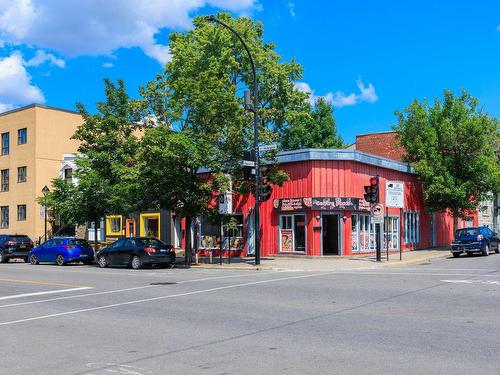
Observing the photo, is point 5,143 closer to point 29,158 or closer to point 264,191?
point 29,158

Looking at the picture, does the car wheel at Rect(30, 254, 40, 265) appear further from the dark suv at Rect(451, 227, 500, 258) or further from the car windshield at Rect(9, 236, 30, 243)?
the dark suv at Rect(451, 227, 500, 258)

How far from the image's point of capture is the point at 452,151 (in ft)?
122

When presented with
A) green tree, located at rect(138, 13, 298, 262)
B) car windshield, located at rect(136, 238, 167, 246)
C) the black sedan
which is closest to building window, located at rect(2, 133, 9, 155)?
green tree, located at rect(138, 13, 298, 262)

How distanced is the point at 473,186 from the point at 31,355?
3386 centimetres

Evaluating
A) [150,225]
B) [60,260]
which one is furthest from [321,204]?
[150,225]

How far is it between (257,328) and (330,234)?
22.5m

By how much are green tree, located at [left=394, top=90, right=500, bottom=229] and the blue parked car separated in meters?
21.5

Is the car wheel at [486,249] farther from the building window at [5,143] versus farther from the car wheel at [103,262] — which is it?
the building window at [5,143]

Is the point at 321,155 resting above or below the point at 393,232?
above

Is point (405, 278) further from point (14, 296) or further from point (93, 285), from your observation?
point (14, 296)

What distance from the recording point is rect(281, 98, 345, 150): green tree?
52.5 meters

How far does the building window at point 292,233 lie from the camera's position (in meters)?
30.1

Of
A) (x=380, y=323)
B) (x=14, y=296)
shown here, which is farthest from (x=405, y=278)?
(x=14, y=296)

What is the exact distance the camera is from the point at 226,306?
1210cm
